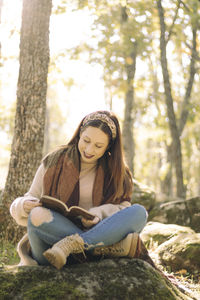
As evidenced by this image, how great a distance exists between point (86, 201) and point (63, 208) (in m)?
0.57

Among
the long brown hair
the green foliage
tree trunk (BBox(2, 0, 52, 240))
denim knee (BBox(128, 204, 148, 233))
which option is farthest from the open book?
tree trunk (BBox(2, 0, 52, 240))

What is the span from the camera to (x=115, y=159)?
308cm

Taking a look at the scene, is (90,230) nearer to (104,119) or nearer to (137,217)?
(137,217)

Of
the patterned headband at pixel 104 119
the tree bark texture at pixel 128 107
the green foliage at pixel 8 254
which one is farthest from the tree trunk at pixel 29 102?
the tree bark texture at pixel 128 107

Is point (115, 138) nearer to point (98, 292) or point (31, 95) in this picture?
point (98, 292)

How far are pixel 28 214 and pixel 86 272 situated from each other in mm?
638

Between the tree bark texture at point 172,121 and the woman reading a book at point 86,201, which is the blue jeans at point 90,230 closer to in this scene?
the woman reading a book at point 86,201

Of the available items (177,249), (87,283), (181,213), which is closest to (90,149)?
(87,283)

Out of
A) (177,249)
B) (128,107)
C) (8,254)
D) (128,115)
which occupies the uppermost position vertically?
(128,107)

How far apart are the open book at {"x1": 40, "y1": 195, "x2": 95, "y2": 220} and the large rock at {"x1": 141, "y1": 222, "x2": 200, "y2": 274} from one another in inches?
96.5

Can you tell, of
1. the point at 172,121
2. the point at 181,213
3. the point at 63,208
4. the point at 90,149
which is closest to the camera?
the point at 63,208

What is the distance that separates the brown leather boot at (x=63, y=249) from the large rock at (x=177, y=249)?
8.31 feet

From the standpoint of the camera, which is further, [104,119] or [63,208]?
[104,119]

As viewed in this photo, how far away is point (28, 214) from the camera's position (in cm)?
261
